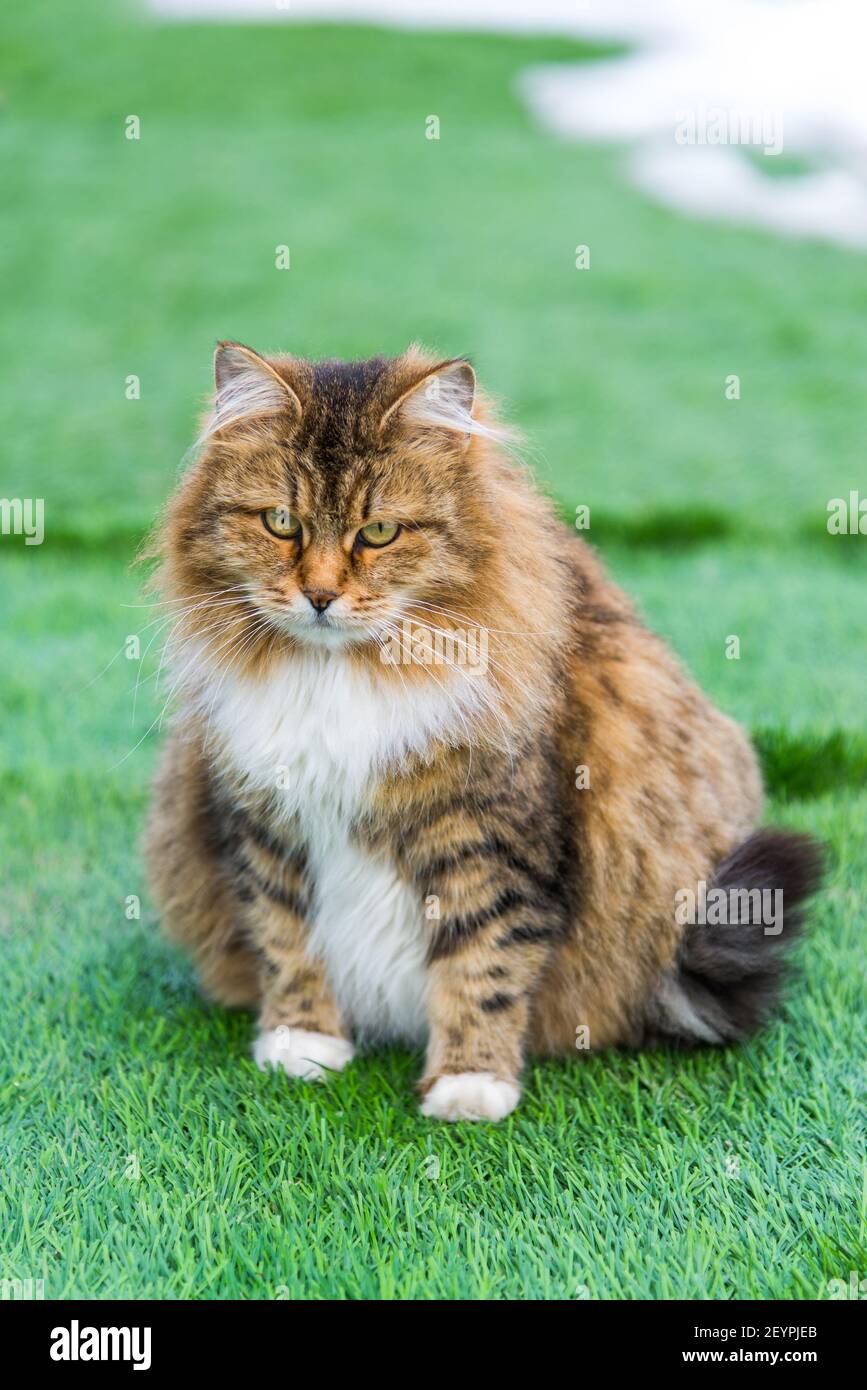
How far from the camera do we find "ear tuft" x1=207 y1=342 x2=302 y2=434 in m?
2.38

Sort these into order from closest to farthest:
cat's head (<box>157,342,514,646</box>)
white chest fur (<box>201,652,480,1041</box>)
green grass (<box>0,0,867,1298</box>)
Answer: green grass (<box>0,0,867,1298</box>) < cat's head (<box>157,342,514,646</box>) < white chest fur (<box>201,652,480,1041</box>)

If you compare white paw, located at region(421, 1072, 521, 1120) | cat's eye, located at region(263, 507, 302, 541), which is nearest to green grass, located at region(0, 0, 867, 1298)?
white paw, located at region(421, 1072, 521, 1120)

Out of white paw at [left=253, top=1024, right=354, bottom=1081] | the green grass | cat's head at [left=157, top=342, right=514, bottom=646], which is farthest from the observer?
white paw at [left=253, top=1024, right=354, bottom=1081]

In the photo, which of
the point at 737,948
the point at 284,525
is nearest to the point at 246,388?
the point at 284,525

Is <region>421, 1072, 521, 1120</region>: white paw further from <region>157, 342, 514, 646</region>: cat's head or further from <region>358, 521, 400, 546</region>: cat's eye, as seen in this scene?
<region>358, 521, 400, 546</region>: cat's eye

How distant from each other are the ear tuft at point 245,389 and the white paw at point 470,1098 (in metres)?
1.31

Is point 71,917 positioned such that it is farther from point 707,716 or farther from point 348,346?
point 348,346

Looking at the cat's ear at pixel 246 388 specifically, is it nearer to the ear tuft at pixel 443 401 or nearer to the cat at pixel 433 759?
the cat at pixel 433 759

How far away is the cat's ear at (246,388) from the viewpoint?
238 cm

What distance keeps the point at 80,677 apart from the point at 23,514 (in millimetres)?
2136

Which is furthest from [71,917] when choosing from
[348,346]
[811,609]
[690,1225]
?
[348,346]

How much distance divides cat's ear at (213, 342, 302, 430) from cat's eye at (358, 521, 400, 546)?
9.8 inches

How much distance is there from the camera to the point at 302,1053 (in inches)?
106

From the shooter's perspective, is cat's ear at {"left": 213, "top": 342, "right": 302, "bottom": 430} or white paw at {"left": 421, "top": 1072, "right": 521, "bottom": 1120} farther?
white paw at {"left": 421, "top": 1072, "right": 521, "bottom": 1120}
